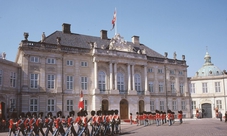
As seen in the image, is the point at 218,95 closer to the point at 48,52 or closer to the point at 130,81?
the point at 130,81

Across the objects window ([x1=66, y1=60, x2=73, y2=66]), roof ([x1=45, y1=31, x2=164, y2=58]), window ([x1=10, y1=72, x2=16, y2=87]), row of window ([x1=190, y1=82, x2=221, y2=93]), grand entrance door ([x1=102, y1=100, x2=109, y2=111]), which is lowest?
grand entrance door ([x1=102, y1=100, x2=109, y2=111])

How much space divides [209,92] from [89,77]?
29487mm

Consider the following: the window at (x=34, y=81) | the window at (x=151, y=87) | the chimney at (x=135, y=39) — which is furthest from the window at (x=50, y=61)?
the chimney at (x=135, y=39)

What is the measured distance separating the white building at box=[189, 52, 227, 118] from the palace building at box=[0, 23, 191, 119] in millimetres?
6788

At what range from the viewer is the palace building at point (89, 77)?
33938 millimetres

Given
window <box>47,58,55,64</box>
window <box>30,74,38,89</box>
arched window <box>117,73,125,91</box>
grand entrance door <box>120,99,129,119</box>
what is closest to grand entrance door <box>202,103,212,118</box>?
grand entrance door <box>120,99,129,119</box>

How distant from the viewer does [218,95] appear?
174ft

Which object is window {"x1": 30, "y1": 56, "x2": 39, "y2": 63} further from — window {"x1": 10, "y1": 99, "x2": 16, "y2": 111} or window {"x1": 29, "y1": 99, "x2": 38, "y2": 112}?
window {"x1": 10, "y1": 99, "x2": 16, "y2": 111}

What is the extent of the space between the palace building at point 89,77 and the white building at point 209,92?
679 cm

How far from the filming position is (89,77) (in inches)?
1548

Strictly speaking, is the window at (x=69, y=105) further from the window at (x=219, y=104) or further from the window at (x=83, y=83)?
the window at (x=219, y=104)

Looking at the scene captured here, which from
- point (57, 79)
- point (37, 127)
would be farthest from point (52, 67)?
point (37, 127)

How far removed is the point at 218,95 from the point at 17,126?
1834 inches

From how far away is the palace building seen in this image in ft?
111
